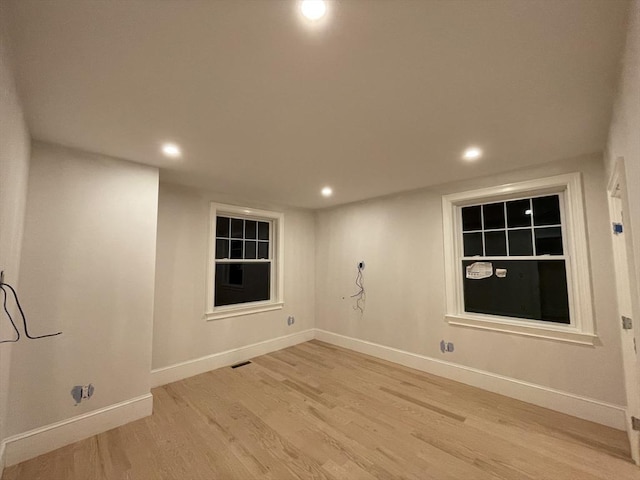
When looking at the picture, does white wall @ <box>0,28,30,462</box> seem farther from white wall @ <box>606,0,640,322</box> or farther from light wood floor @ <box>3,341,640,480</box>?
white wall @ <box>606,0,640,322</box>

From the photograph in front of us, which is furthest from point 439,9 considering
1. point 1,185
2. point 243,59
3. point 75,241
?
point 75,241

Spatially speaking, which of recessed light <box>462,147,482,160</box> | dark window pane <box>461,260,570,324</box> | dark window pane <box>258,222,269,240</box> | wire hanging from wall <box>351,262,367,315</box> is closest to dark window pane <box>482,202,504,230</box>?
dark window pane <box>461,260,570,324</box>

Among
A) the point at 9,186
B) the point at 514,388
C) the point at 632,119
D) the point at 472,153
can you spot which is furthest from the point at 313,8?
the point at 514,388

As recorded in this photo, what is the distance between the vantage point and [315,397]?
2.89 m

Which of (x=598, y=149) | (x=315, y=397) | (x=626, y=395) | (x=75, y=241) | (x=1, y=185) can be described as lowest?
(x=315, y=397)

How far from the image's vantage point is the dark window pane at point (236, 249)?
4.17m

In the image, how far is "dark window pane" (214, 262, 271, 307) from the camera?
3.98m

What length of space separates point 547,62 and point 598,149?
1.73 m

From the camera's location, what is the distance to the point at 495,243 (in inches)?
127

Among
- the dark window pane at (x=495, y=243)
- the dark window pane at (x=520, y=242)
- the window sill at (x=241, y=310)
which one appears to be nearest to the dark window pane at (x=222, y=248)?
the window sill at (x=241, y=310)

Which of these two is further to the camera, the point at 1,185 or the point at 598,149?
the point at 598,149

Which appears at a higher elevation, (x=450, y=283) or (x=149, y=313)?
(x=450, y=283)

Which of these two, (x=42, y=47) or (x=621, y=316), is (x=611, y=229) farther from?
(x=42, y=47)

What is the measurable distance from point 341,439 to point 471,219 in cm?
291
